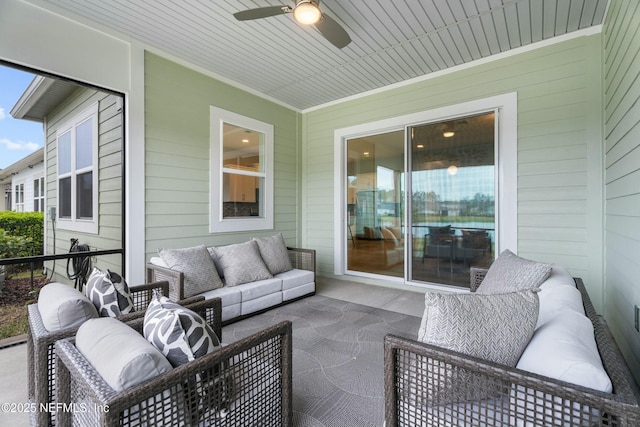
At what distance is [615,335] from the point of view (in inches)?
102

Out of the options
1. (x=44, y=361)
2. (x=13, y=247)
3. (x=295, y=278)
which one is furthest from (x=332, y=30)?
(x=13, y=247)

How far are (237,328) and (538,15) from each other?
14.6ft

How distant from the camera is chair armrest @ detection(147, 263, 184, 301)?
2.89 metres

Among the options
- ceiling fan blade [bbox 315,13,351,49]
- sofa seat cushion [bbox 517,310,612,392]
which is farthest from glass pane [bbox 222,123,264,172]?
sofa seat cushion [bbox 517,310,612,392]

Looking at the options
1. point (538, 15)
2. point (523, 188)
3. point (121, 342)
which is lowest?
point (121, 342)

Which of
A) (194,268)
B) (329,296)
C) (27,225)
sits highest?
(27,225)

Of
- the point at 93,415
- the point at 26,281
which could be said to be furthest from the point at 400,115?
the point at 26,281

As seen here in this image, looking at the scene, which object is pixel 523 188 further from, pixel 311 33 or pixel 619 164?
pixel 311 33

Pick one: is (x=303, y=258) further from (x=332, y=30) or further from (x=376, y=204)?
(x=332, y=30)

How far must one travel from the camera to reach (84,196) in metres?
3.30

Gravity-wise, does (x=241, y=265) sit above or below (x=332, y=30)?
below

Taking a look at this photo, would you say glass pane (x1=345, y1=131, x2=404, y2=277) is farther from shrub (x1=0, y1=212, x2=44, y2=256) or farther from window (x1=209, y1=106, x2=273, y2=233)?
shrub (x1=0, y1=212, x2=44, y2=256)

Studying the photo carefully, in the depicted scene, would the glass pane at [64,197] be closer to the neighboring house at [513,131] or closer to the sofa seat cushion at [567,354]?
the neighboring house at [513,131]

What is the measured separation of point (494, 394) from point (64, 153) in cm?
419
